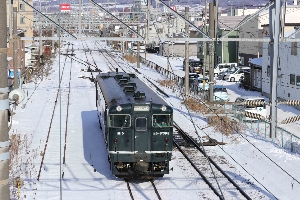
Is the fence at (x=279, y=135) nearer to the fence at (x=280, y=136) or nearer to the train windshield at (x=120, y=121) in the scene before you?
the fence at (x=280, y=136)

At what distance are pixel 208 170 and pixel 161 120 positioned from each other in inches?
100

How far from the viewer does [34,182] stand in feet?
45.8

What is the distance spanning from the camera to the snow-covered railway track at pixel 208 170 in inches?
514

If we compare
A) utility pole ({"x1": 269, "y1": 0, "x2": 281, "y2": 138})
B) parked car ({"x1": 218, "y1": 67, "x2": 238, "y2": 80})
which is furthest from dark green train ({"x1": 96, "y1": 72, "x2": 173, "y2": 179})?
parked car ({"x1": 218, "y1": 67, "x2": 238, "y2": 80})

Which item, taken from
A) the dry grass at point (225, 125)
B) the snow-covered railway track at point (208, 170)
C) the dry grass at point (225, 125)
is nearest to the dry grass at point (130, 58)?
the dry grass at point (225, 125)

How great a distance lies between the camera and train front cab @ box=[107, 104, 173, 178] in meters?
13.4

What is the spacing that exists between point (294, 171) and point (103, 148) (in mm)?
6022

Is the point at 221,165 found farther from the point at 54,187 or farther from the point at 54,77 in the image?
the point at 54,77

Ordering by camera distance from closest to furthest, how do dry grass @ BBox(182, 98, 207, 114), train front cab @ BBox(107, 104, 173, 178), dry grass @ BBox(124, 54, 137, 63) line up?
train front cab @ BBox(107, 104, 173, 178)
dry grass @ BBox(182, 98, 207, 114)
dry grass @ BBox(124, 54, 137, 63)

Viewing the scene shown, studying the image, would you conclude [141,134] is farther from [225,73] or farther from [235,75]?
[225,73]

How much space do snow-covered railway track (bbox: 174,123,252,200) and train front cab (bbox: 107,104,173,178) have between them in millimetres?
1251

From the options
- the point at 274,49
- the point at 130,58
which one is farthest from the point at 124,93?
the point at 130,58

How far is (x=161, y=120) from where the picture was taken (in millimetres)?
13578

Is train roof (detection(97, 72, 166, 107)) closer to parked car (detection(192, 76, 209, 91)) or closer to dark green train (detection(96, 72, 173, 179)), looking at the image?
dark green train (detection(96, 72, 173, 179))
